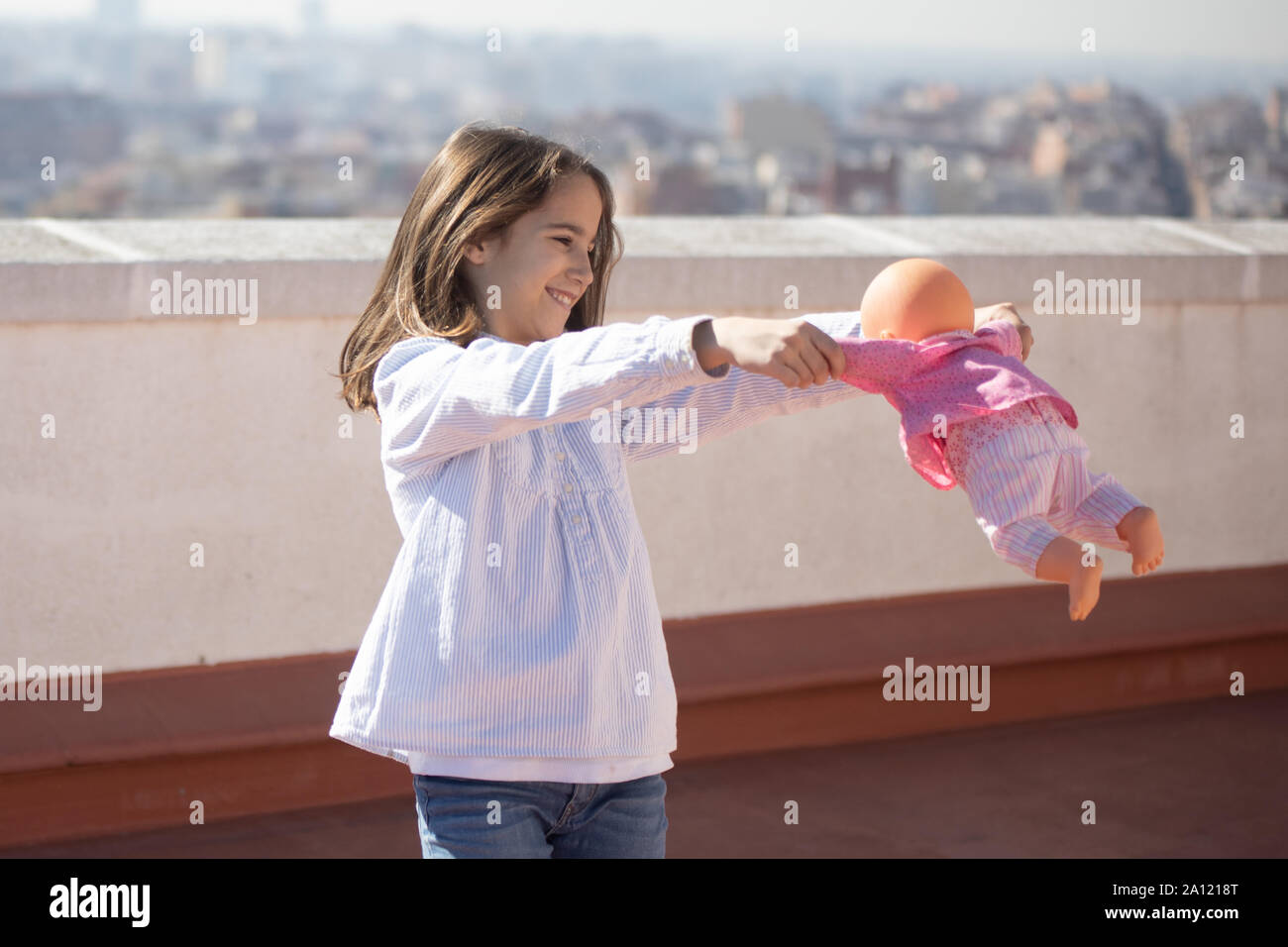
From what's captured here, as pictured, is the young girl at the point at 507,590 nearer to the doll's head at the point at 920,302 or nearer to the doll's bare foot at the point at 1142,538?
the doll's head at the point at 920,302

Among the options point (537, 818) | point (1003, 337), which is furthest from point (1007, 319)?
point (537, 818)

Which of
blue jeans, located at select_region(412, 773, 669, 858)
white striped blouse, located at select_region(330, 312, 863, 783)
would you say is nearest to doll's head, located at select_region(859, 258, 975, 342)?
white striped blouse, located at select_region(330, 312, 863, 783)

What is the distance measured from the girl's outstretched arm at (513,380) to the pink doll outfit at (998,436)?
1.10 feet

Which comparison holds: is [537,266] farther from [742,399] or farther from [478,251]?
[742,399]

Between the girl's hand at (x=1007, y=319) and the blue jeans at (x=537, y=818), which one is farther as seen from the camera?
the girl's hand at (x=1007, y=319)

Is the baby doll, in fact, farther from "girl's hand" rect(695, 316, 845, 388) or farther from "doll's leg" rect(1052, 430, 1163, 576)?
"girl's hand" rect(695, 316, 845, 388)

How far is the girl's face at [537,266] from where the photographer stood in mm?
1974

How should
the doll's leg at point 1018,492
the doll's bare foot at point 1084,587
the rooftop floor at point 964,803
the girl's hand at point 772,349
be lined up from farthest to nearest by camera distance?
the rooftop floor at point 964,803
the doll's leg at point 1018,492
the doll's bare foot at point 1084,587
the girl's hand at point 772,349

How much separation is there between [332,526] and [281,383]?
0.37 meters

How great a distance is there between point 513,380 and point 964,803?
2.52 meters

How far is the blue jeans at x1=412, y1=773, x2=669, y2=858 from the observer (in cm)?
178

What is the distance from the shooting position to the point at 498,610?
71.5 inches

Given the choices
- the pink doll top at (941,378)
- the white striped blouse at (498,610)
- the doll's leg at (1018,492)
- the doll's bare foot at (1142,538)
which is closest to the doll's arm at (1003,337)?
the pink doll top at (941,378)
